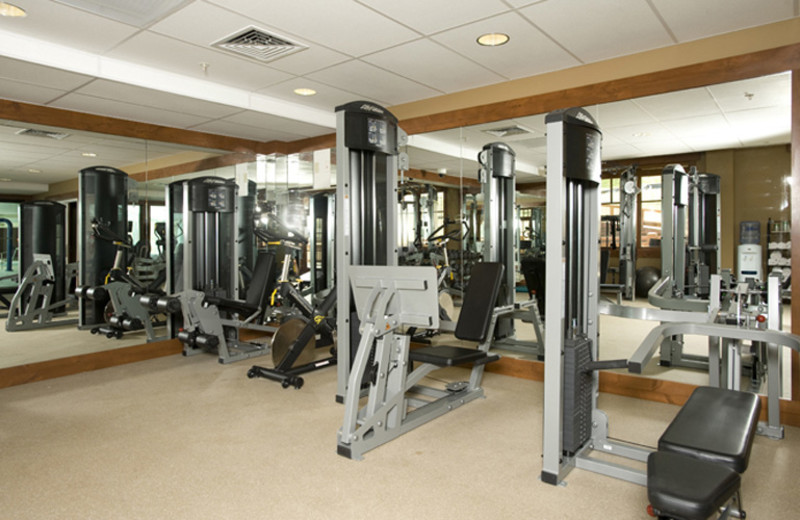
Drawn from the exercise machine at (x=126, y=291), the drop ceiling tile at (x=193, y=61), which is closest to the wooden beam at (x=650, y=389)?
the drop ceiling tile at (x=193, y=61)

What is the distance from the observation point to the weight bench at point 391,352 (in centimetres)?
273

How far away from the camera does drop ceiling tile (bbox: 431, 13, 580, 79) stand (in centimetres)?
325

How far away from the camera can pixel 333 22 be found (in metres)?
3.21

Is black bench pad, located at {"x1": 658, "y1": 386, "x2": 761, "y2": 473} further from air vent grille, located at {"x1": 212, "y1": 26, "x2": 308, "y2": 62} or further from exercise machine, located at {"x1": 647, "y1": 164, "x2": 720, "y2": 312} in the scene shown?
air vent grille, located at {"x1": 212, "y1": 26, "x2": 308, "y2": 62}

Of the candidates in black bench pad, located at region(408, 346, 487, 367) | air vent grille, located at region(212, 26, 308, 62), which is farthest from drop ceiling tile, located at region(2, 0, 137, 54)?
black bench pad, located at region(408, 346, 487, 367)

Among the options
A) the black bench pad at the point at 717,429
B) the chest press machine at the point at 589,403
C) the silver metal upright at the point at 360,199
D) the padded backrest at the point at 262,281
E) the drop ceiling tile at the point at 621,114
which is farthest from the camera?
the padded backrest at the point at 262,281

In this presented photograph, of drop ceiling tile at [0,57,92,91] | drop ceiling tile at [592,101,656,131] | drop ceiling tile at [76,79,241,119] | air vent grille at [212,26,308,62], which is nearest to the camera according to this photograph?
air vent grille at [212,26,308,62]

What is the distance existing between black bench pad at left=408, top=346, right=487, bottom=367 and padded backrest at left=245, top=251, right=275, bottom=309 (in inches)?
82.3

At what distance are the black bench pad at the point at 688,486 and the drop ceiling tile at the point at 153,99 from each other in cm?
426

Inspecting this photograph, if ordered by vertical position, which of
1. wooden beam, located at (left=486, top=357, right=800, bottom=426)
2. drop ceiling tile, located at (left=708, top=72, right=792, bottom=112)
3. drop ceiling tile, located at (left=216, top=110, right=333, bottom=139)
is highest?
drop ceiling tile, located at (left=216, top=110, right=333, bottom=139)

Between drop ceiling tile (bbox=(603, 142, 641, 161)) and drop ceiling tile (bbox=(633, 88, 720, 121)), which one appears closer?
drop ceiling tile (bbox=(633, 88, 720, 121))

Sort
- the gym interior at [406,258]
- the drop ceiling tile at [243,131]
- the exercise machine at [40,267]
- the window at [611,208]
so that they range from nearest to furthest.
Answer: the gym interior at [406,258], the window at [611,208], the exercise machine at [40,267], the drop ceiling tile at [243,131]

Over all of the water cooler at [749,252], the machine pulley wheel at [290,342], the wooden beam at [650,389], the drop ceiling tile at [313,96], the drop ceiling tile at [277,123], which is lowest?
the wooden beam at [650,389]

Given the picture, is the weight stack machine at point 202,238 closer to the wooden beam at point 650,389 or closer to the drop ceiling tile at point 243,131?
the drop ceiling tile at point 243,131
